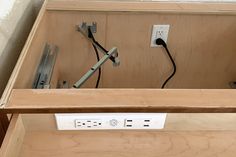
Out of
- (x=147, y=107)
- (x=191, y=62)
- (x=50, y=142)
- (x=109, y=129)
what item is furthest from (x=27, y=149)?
(x=191, y=62)

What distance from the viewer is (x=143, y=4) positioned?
45.8 inches

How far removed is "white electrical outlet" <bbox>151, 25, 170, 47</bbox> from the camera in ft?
3.89

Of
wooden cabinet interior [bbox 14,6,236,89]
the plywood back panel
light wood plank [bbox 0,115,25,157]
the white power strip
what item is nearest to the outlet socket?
the white power strip

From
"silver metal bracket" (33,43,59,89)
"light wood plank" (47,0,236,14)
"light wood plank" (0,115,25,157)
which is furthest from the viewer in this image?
"light wood plank" (47,0,236,14)

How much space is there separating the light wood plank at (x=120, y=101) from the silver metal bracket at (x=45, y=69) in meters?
0.20

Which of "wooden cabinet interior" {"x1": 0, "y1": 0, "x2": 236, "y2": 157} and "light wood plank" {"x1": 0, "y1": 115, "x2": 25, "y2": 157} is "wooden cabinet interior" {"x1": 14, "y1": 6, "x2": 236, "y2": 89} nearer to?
"wooden cabinet interior" {"x1": 0, "y1": 0, "x2": 236, "y2": 157}

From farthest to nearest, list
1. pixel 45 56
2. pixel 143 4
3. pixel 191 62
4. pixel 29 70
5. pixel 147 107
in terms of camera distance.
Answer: pixel 191 62
pixel 143 4
pixel 45 56
pixel 29 70
pixel 147 107

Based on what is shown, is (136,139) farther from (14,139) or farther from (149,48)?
(149,48)

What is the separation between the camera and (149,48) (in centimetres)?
126

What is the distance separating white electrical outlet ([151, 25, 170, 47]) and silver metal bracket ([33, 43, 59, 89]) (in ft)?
1.52

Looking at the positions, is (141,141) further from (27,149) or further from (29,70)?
(29,70)

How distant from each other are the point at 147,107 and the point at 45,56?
57cm

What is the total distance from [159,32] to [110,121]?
2.07 feet

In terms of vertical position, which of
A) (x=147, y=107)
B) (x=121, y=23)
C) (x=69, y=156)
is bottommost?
(x=69, y=156)
